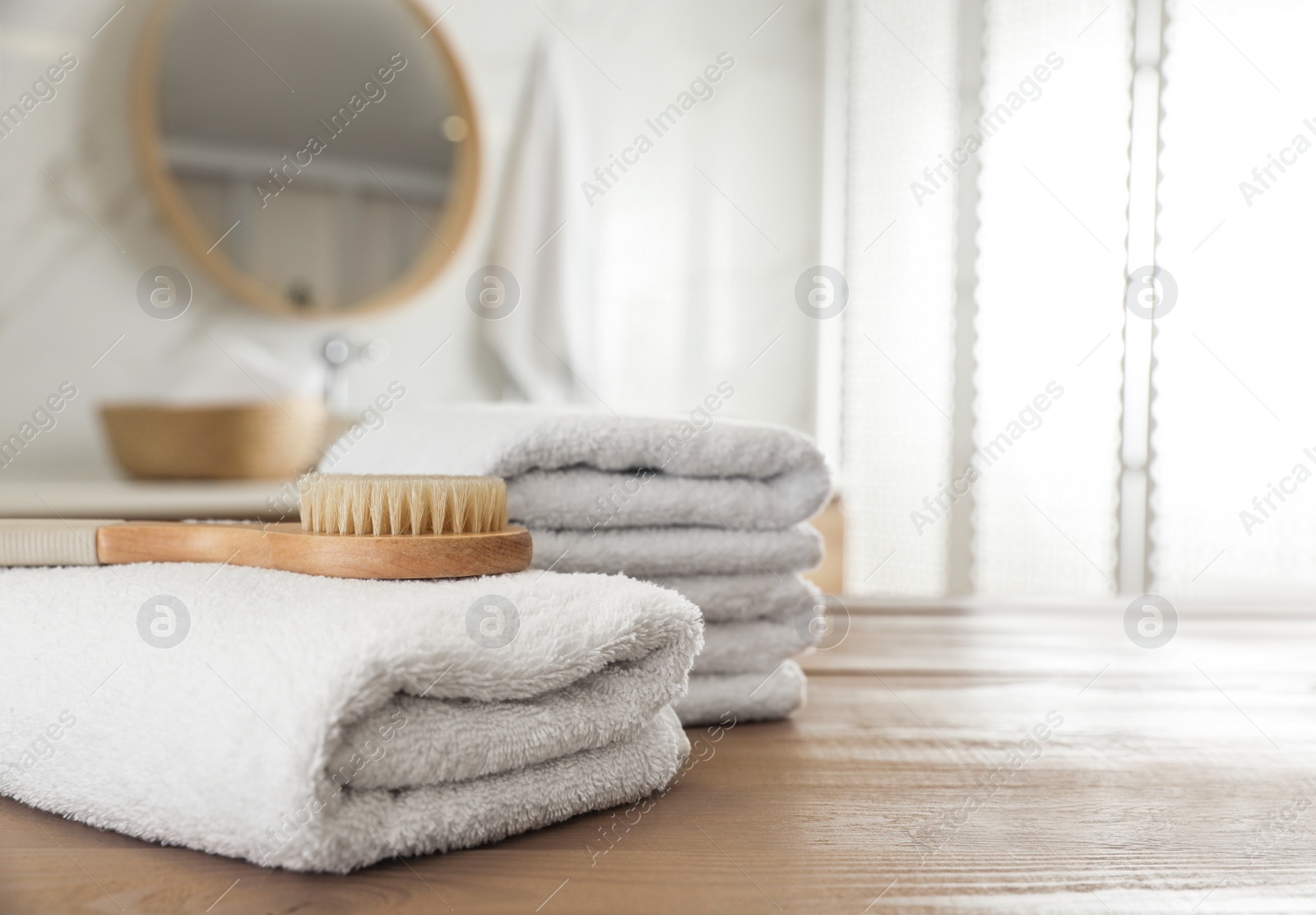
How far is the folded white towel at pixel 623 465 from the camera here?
1.57 ft

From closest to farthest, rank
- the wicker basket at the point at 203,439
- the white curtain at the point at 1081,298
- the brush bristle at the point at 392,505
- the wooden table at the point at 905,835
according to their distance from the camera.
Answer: the wooden table at the point at 905,835 → the brush bristle at the point at 392,505 → the wicker basket at the point at 203,439 → the white curtain at the point at 1081,298

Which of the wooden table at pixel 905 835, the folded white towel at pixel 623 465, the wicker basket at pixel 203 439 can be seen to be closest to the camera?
the wooden table at pixel 905 835

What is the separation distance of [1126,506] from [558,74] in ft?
4.53

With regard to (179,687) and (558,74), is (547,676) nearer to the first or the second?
(179,687)

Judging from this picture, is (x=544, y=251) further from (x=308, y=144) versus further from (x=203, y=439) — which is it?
(x=203, y=439)

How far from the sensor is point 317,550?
14.6 inches

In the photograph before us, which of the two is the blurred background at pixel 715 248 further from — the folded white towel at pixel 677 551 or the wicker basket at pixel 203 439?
the folded white towel at pixel 677 551

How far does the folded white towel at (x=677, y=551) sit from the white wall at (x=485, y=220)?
44.7 inches

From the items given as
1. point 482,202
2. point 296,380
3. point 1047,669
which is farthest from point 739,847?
point 482,202

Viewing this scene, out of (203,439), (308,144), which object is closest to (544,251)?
(308,144)

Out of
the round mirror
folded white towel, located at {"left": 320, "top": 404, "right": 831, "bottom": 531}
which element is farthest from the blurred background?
folded white towel, located at {"left": 320, "top": 404, "right": 831, "bottom": 531}

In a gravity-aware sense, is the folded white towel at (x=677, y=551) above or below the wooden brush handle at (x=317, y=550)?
below

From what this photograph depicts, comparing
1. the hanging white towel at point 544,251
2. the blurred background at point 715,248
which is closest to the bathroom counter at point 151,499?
the blurred background at point 715,248

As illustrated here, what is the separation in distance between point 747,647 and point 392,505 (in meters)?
0.22
